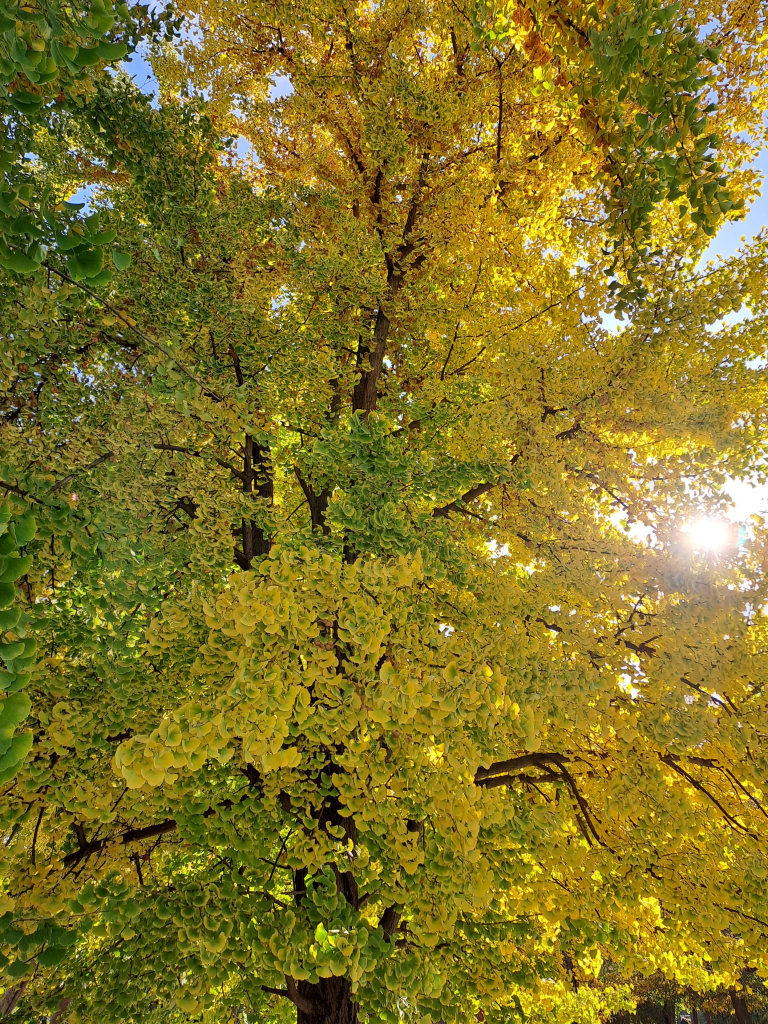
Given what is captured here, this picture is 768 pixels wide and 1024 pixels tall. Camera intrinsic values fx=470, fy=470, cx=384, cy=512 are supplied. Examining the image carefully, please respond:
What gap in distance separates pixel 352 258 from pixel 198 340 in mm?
2084

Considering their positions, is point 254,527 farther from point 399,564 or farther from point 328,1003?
point 328,1003

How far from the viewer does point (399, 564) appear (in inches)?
119

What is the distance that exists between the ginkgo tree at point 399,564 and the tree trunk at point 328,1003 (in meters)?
0.04

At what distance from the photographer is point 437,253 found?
23.7 ft

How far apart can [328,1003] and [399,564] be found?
460 centimetres

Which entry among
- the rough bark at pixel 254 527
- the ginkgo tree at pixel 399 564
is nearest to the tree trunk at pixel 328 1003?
the ginkgo tree at pixel 399 564

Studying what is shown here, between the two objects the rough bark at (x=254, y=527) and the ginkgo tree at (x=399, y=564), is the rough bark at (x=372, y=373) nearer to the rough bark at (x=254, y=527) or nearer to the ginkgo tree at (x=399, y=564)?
the ginkgo tree at (x=399, y=564)

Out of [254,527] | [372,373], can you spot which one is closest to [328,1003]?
[254,527]

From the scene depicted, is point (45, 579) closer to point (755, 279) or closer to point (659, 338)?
point (659, 338)

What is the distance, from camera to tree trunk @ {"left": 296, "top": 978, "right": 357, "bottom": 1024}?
4.43 metres

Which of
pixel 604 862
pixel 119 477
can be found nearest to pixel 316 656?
pixel 119 477

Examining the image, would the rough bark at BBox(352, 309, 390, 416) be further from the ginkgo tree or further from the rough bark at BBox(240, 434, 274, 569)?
the rough bark at BBox(240, 434, 274, 569)

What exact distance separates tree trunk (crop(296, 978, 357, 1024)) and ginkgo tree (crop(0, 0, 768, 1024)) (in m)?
0.04

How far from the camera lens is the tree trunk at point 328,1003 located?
174 inches
